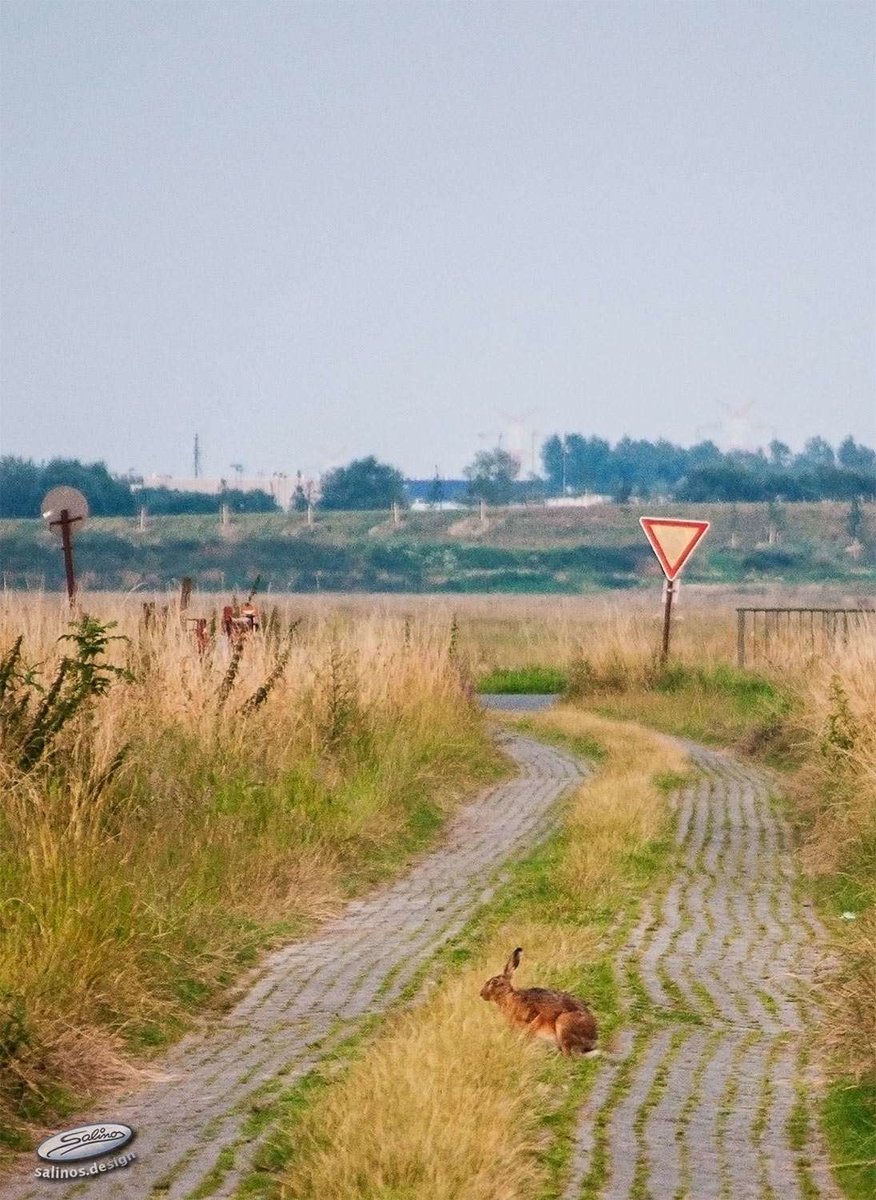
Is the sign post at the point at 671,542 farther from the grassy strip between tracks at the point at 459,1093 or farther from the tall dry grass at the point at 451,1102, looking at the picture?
the tall dry grass at the point at 451,1102

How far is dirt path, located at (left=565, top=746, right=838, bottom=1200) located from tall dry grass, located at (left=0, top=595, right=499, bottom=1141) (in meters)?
1.90

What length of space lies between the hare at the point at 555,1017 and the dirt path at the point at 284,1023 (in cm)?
79

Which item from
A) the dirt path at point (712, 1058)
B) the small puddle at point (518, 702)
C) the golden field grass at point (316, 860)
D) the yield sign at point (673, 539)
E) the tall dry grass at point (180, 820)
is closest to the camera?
the dirt path at point (712, 1058)

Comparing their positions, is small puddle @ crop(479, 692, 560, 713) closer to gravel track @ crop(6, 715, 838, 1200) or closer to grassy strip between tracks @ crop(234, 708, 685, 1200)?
gravel track @ crop(6, 715, 838, 1200)

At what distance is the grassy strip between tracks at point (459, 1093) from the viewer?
19.2 feet

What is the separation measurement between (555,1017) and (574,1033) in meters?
0.09

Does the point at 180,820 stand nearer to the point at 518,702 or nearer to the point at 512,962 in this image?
the point at 512,962

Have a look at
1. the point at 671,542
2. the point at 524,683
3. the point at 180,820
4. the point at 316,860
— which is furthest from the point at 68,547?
the point at 524,683

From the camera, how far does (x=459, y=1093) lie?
639 centimetres

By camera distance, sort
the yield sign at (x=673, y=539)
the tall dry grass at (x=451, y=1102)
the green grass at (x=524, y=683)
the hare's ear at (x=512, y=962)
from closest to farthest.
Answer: the tall dry grass at (x=451, y=1102) < the hare's ear at (x=512, y=962) < the yield sign at (x=673, y=539) < the green grass at (x=524, y=683)

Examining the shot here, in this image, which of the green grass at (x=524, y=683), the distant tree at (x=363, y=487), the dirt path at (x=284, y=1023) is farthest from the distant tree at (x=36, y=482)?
the dirt path at (x=284, y=1023)

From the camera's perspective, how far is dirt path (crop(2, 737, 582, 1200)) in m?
6.36

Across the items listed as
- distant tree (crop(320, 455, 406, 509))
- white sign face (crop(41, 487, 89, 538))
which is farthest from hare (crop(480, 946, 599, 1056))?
distant tree (crop(320, 455, 406, 509))

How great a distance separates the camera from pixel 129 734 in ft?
41.4
